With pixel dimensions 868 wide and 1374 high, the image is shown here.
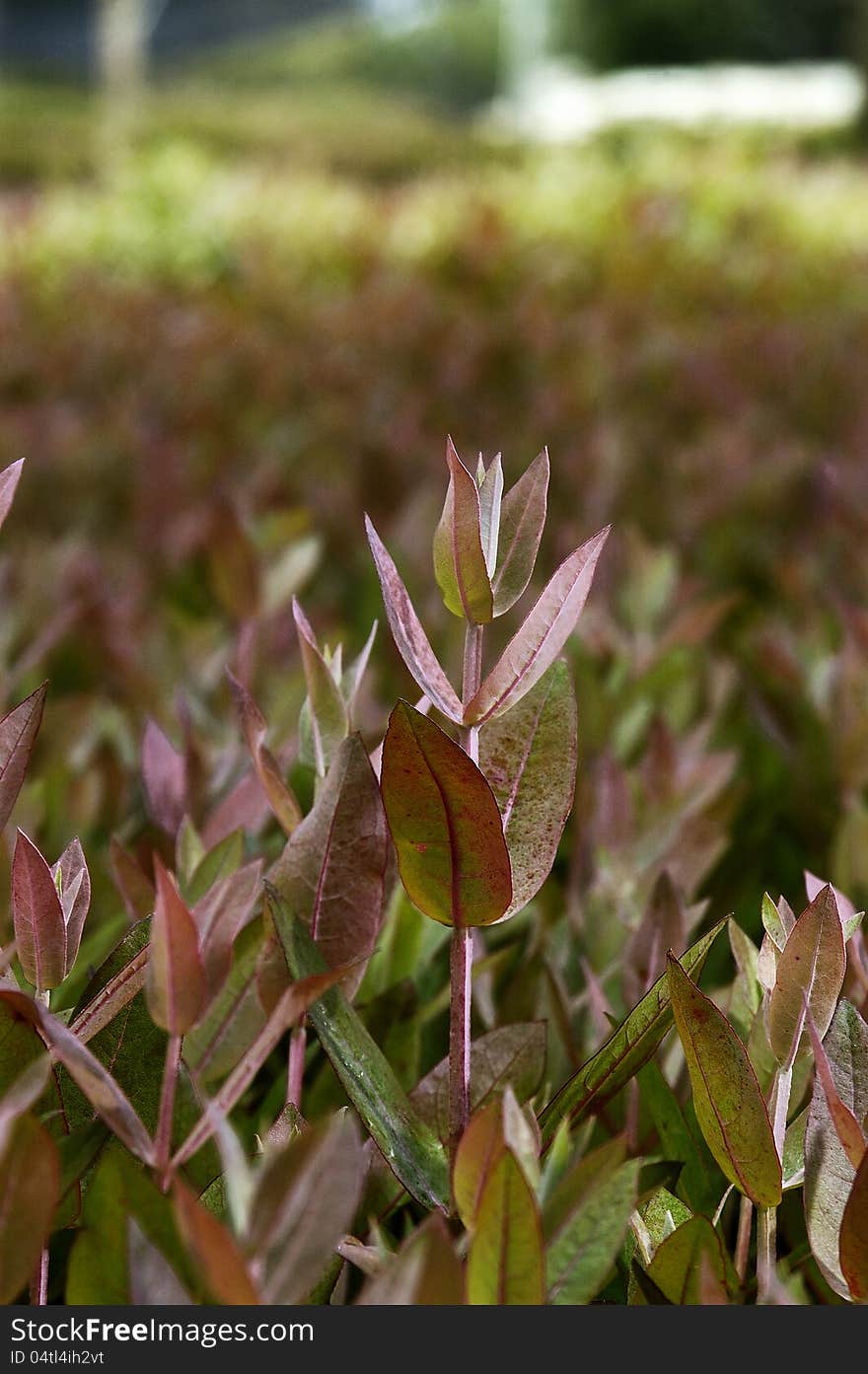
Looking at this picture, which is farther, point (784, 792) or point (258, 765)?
point (784, 792)

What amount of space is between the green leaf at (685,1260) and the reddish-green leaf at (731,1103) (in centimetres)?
4

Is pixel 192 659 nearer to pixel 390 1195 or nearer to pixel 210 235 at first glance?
pixel 390 1195

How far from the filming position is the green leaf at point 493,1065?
2.55 feet

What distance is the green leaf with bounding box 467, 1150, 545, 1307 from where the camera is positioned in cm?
54

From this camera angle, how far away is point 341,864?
2.35ft

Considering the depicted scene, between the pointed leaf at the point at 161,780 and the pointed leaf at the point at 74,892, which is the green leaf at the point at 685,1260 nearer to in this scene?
the pointed leaf at the point at 74,892

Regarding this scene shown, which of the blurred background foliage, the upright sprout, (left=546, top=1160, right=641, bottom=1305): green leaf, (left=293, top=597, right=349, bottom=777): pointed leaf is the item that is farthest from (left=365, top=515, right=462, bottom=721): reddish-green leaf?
the blurred background foliage

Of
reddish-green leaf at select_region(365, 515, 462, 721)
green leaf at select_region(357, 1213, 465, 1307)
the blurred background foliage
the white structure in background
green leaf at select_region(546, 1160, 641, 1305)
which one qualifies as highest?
the white structure in background

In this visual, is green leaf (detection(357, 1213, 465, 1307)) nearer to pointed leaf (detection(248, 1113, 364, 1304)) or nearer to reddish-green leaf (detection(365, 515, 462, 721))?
pointed leaf (detection(248, 1113, 364, 1304))

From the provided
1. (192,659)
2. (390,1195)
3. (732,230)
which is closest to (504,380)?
(192,659)

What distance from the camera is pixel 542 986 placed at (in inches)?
39.6

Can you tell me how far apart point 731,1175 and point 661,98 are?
3364 centimetres

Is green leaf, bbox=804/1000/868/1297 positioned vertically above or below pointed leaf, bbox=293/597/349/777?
below

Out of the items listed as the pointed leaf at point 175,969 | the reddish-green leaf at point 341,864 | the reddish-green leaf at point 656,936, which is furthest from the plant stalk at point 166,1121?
the reddish-green leaf at point 656,936
